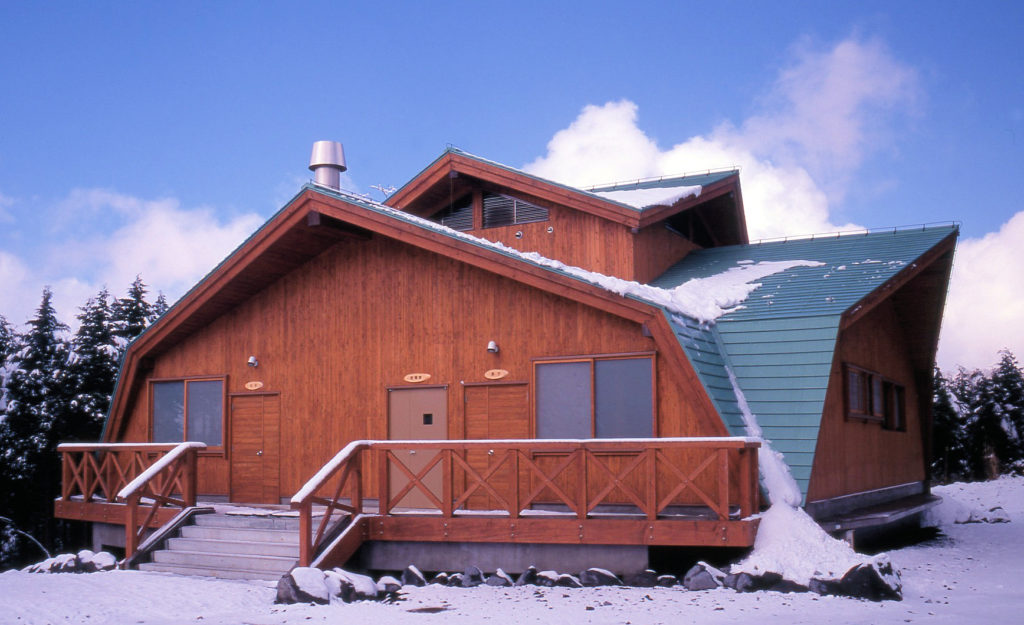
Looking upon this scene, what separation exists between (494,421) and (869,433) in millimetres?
6098

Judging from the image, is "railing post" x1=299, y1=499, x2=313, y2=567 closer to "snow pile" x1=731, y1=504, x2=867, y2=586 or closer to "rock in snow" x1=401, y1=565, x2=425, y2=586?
"rock in snow" x1=401, y1=565, x2=425, y2=586

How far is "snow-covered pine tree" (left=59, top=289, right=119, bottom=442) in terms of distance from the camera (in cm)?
2842

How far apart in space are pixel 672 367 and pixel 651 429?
3.25 ft

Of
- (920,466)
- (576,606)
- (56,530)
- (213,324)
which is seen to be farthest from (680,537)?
(56,530)

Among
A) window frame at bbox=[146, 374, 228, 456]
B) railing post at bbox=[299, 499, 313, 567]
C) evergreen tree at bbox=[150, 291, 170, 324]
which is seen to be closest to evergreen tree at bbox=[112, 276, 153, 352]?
evergreen tree at bbox=[150, 291, 170, 324]

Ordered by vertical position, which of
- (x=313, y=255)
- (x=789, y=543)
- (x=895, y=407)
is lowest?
(x=789, y=543)

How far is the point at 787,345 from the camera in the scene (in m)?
11.8

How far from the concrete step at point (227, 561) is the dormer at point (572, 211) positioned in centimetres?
656

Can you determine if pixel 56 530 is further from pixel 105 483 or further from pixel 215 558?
pixel 215 558

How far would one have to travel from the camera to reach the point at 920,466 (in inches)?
745

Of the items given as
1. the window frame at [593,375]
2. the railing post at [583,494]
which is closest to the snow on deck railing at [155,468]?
the window frame at [593,375]

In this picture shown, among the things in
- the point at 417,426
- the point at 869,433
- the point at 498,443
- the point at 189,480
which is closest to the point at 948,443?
the point at 869,433

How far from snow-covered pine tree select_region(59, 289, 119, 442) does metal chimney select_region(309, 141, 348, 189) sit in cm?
1463

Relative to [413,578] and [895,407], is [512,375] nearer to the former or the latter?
[413,578]
